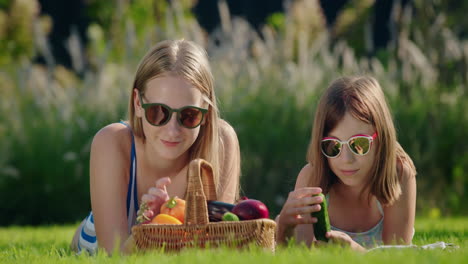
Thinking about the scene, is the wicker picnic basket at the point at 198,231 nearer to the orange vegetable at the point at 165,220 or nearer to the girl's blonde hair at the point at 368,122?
the orange vegetable at the point at 165,220

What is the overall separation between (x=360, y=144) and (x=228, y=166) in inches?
31.6

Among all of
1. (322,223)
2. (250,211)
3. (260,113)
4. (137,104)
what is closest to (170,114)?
(137,104)

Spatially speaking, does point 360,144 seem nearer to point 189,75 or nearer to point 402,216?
point 402,216

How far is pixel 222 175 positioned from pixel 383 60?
11.2 m

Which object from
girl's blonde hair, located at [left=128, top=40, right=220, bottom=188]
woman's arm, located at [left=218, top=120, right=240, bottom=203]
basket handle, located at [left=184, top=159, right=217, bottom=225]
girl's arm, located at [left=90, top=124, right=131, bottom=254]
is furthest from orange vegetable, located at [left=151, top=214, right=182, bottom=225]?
woman's arm, located at [left=218, top=120, right=240, bottom=203]

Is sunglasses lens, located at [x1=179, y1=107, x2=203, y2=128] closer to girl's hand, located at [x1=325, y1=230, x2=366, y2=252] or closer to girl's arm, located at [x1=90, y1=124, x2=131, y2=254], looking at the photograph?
girl's arm, located at [x1=90, y1=124, x2=131, y2=254]

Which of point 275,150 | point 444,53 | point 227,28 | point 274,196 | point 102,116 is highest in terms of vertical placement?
point 227,28

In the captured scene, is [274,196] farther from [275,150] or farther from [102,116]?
[102,116]

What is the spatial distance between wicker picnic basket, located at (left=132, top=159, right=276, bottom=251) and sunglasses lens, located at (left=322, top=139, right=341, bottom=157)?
865 millimetres

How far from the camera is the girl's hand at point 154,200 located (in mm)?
3150

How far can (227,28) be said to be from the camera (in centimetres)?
906

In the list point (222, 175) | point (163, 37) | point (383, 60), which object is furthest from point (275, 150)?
point (383, 60)

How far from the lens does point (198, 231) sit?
2846mm

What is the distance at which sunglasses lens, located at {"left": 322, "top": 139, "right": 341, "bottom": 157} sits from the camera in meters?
3.64
